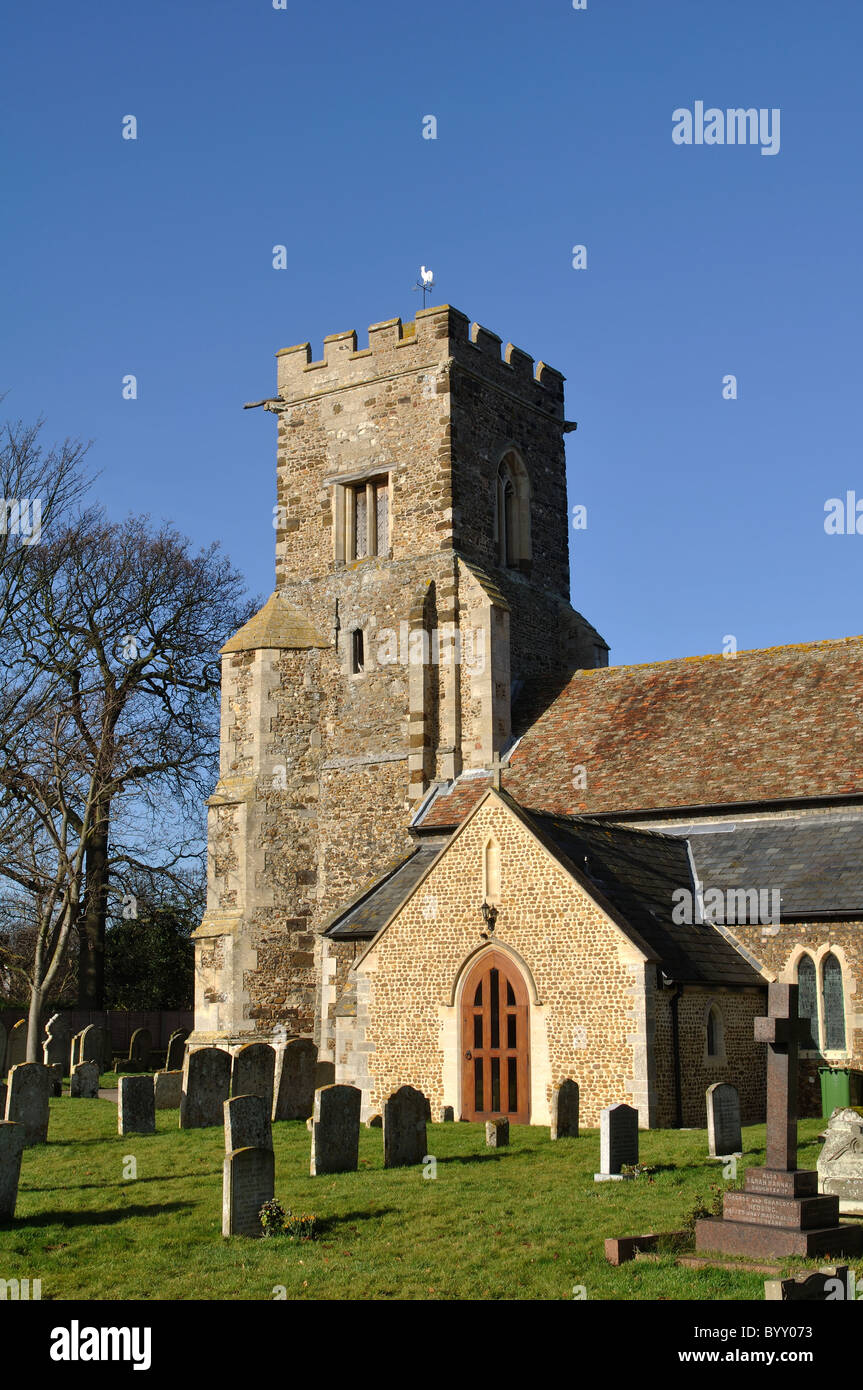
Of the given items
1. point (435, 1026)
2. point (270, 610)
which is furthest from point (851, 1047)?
point (270, 610)

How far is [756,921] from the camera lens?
22.4 m

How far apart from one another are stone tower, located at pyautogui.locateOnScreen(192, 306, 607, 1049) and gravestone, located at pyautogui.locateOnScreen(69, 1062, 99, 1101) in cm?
406

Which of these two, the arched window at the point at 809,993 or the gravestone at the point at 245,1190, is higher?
the arched window at the point at 809,993

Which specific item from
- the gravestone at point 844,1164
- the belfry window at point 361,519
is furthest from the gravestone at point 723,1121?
the belfry window at point 361,519

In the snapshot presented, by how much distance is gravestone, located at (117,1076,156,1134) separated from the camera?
18.6 m

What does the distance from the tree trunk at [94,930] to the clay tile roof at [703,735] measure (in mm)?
14015

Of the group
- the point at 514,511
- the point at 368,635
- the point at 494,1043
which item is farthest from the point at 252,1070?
the point at 514,511

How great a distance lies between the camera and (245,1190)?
1241cm

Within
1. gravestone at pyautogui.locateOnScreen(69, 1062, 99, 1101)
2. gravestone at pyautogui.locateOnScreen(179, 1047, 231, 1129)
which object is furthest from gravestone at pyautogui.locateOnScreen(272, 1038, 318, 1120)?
gravestone at pyautogui.locateOnScreen(69, 1062, 99, 1101)

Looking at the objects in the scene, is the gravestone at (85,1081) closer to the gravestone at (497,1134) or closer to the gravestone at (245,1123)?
the gravestone at (497,1134)

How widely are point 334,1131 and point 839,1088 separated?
29.1 feet

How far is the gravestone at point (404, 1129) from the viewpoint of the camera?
15.5 meters

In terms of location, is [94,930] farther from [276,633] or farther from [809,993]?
[809,993]

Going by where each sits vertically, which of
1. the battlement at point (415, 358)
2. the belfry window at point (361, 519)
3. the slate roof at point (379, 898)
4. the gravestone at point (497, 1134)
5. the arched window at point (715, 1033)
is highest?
the battlement at point (415, 358)
